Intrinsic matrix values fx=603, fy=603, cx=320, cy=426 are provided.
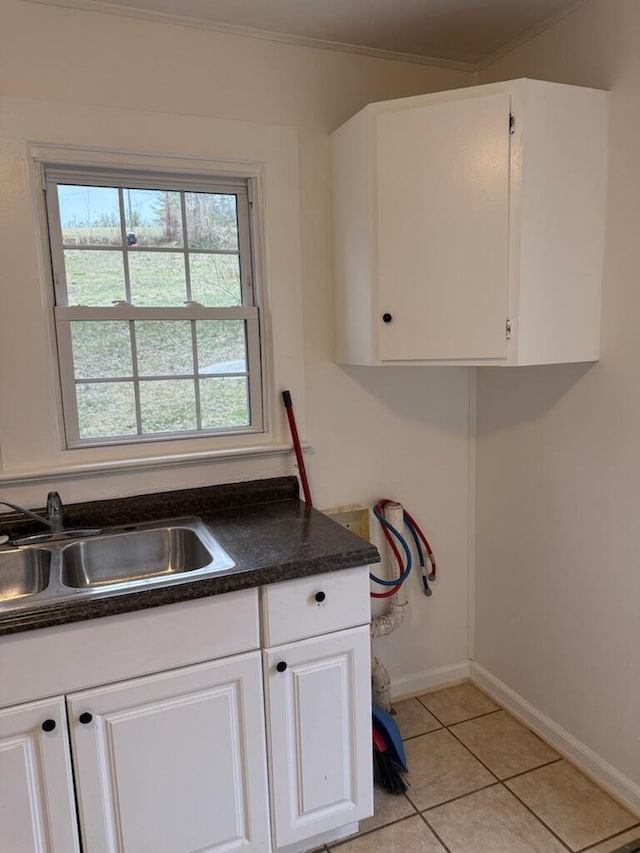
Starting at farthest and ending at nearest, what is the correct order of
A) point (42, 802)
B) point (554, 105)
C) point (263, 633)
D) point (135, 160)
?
point (135, 160)
point (554, 105)
point (263, 633)
point (42, 802)

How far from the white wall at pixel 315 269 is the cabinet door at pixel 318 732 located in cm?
69

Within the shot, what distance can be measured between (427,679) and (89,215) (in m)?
2.16

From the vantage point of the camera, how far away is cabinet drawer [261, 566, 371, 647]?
5.07ft

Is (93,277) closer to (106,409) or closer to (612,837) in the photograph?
(106,409)

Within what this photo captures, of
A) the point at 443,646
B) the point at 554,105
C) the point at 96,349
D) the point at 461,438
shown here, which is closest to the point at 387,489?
the point at 461,438

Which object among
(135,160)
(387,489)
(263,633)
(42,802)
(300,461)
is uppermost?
(135,160)

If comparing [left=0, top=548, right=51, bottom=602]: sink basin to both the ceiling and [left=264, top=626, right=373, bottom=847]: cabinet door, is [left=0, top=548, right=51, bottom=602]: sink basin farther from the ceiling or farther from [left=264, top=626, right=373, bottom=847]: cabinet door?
the ceiling

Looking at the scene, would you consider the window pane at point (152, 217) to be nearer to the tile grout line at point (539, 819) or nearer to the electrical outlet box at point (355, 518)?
the electrical outlet box at point (355, 518)

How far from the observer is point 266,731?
1.57 m

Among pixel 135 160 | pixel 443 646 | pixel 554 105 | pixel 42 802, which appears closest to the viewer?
pixel 42 802

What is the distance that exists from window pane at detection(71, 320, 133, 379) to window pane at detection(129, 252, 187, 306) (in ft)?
0.38

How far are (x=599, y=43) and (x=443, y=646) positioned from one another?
2.21m

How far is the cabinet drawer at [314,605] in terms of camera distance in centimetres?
154

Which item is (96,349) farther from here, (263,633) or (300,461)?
(263,633)
